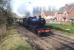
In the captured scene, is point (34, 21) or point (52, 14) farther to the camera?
point (52, 14)

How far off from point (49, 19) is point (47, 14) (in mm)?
1018

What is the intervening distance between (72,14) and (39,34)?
29284 mm

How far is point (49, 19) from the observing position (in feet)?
126

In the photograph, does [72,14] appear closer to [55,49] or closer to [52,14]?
[52,14]

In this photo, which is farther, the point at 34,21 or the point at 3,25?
the point at 34,21

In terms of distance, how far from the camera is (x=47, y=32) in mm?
23391

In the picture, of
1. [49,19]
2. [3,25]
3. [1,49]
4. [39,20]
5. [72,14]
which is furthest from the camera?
[72,14]

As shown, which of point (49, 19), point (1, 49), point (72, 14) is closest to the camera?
point (1, 49)

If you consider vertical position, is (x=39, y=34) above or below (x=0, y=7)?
below

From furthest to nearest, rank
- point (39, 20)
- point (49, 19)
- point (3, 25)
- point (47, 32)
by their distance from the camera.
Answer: point (49, 19) < point (39, 20) < point (47, 32) < point (3, 25)

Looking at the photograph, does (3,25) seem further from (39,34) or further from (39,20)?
(39,20)

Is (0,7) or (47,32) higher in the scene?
(0,7)

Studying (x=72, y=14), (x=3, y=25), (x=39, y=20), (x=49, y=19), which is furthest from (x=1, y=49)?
(x=72, y=14)

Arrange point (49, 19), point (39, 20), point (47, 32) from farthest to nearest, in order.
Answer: point (49, 19) → point (39, 20) → point (47, 32)
